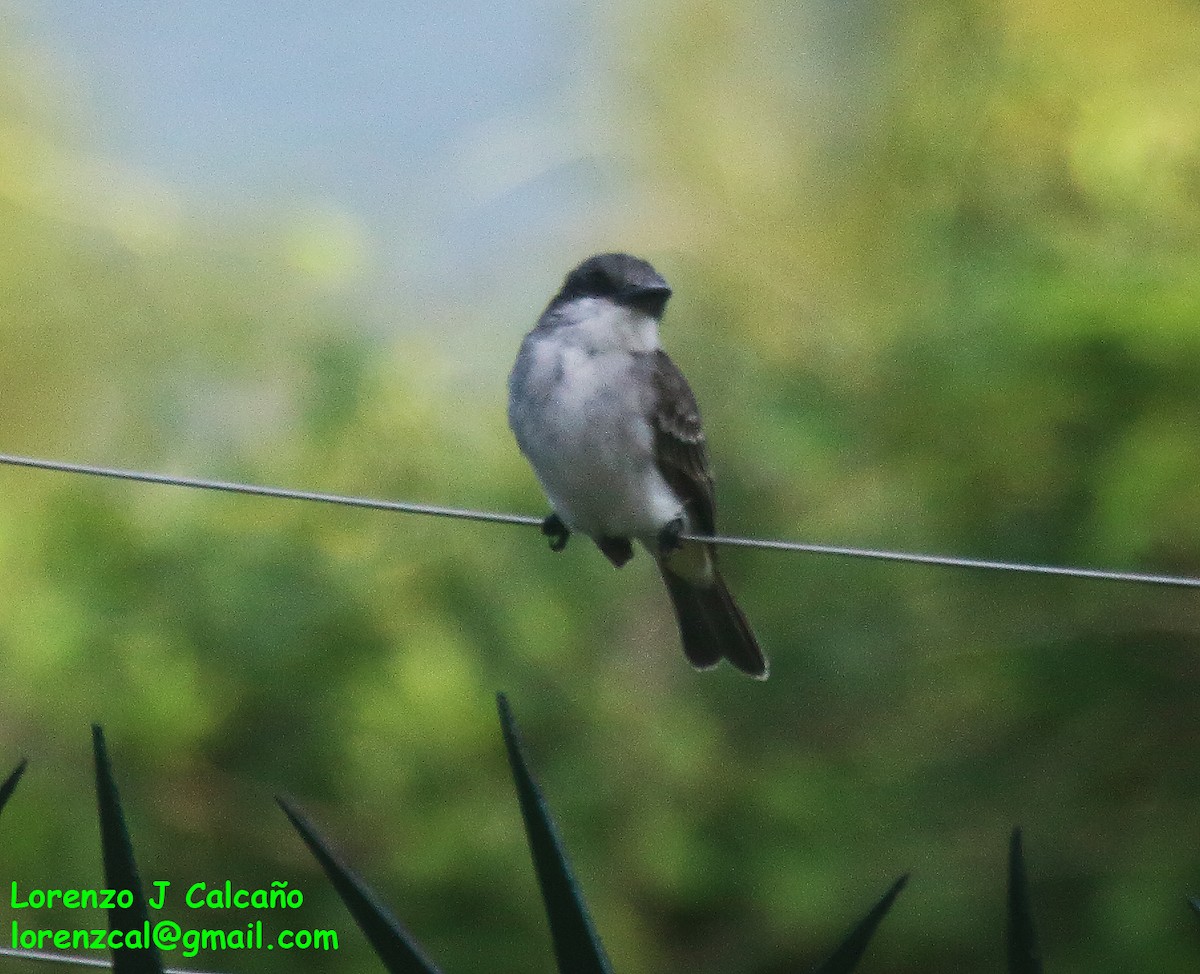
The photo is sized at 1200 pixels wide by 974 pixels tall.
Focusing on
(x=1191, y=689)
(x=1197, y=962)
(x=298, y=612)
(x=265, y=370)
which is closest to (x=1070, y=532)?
(x=1191, y=689)

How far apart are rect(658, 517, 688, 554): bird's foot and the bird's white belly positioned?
10 centimetres

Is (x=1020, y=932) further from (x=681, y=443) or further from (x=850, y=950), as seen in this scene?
(x=681, y=443)

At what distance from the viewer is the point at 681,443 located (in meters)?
3.94


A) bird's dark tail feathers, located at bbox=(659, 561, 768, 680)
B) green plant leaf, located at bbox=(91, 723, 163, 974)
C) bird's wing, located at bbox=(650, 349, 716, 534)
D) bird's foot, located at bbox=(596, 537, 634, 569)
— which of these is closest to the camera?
green plant leaf, located at bbox=(91, 723, 163, 974)

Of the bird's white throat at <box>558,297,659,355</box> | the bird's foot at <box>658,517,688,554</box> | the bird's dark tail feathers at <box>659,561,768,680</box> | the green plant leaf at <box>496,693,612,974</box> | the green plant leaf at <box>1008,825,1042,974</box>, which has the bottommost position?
the green plant leaf at <box>1008,825,1042,974</box>

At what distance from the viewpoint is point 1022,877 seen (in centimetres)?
151

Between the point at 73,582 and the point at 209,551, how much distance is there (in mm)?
430

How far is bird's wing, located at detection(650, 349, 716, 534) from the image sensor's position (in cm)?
388

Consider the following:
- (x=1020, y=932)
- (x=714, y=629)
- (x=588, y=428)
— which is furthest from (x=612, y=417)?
(x=1020, y=932)

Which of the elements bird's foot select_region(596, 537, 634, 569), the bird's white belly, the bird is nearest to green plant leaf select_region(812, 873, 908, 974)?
the bird

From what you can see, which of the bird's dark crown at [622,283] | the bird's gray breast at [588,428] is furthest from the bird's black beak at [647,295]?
the bird's gray breast at [588,428]

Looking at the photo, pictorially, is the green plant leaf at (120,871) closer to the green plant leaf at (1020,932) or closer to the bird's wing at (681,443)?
the green plant leaf at (1020,932)

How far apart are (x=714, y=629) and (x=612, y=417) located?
0.74m

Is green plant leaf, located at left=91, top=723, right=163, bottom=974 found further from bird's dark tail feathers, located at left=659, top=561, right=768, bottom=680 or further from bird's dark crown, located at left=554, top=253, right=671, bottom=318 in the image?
bird's dark tail feathers, located at left=659, top=561, right=768, bottom=680
